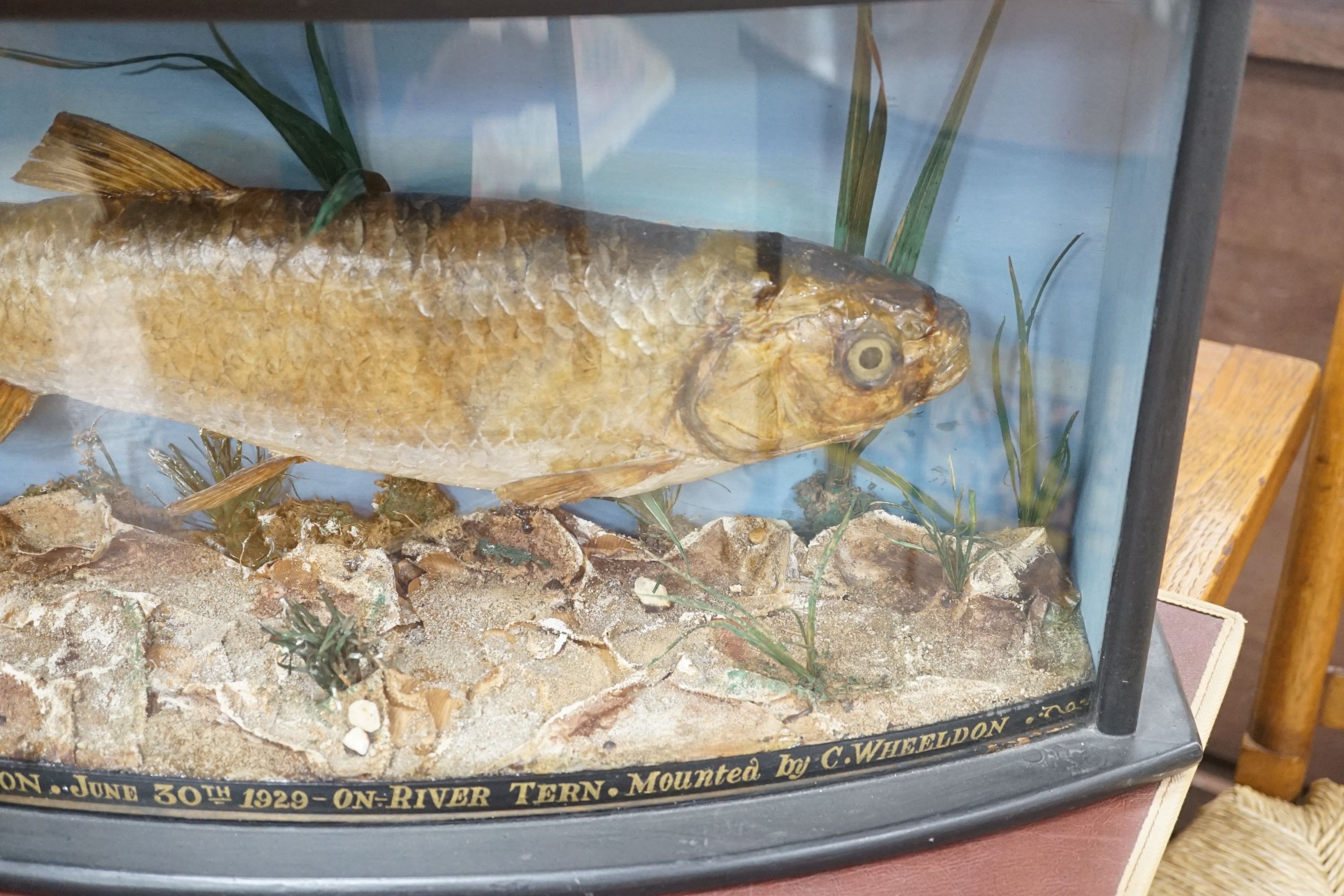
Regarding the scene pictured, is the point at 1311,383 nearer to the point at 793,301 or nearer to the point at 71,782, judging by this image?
the point at 793,301

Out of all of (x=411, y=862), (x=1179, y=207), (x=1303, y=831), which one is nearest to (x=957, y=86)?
(x=1179, y=207)

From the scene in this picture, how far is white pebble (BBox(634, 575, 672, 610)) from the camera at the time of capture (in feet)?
3.08

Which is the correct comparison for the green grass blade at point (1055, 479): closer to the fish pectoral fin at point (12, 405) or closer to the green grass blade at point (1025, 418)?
the green grass blade at point (1025, 418)

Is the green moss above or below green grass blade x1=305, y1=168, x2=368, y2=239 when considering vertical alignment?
below

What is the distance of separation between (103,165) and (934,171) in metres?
0.61

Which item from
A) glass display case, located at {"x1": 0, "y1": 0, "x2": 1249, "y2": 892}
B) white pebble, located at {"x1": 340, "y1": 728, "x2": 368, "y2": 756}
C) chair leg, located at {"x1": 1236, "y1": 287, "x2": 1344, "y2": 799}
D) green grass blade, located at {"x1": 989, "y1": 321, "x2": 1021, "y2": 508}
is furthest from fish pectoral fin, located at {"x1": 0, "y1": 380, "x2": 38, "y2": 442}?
chair leg, located at {"x1": 1236, "y1": 287, "x2": 1344, "y2": 799}

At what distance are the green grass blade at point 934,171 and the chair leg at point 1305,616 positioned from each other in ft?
2.09

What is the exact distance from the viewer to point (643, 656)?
0.93m

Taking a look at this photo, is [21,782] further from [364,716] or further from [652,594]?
[652,594]

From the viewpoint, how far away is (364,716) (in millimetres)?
910

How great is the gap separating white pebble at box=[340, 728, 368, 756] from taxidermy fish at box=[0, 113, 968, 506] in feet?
0.81

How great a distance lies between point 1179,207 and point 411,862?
0.78m

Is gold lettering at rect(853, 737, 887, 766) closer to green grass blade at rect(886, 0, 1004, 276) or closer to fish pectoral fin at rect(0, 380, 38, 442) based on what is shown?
green grass blade at rect(886, 0, 1004, 276)

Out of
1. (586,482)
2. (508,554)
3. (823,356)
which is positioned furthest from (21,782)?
(823,356)
